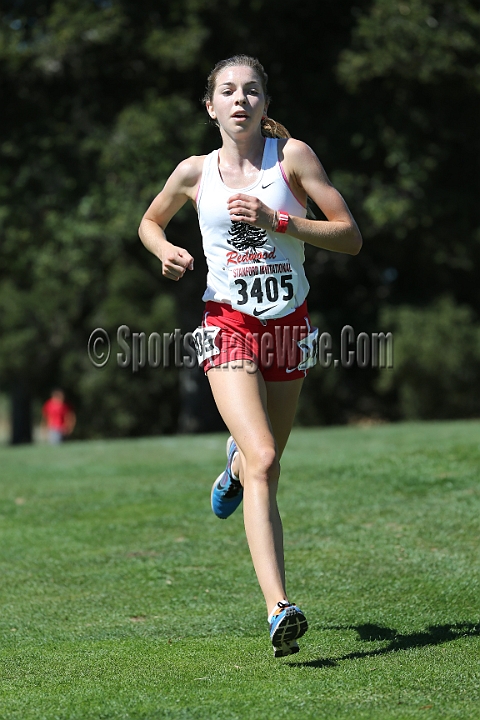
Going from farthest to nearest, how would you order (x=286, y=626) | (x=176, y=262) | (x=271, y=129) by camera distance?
(x=271, y=129) < (x=176, y=262) < (x=286, y=626)

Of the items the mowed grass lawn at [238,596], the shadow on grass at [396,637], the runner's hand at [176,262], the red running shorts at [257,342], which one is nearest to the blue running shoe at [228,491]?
the mowed grass lawn at [238,596]

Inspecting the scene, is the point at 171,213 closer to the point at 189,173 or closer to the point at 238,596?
the point at 189,173

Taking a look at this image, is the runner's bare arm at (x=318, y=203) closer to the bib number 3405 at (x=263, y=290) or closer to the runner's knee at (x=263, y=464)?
A: the bib number 3405 at (x=263, y=290)

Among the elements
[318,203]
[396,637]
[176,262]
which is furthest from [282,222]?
[396,637]

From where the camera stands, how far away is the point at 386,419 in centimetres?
2856

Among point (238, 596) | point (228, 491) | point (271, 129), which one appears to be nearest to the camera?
point (271, 129)

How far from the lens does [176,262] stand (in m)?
4.24

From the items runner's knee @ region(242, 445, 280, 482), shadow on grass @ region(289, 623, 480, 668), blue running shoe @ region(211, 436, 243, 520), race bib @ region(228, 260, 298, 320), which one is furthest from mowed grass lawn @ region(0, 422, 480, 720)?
race bib @ region(228, 260, 298, 320)

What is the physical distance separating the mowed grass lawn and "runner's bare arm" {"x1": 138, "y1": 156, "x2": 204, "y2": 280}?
174 centimetres

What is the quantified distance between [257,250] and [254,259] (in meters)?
Answer: 0.04

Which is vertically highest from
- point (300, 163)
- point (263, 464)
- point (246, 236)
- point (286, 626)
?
point (300, 163)

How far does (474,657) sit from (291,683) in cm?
84

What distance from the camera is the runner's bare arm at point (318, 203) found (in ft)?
13.7

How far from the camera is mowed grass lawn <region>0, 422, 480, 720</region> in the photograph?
3525mm
